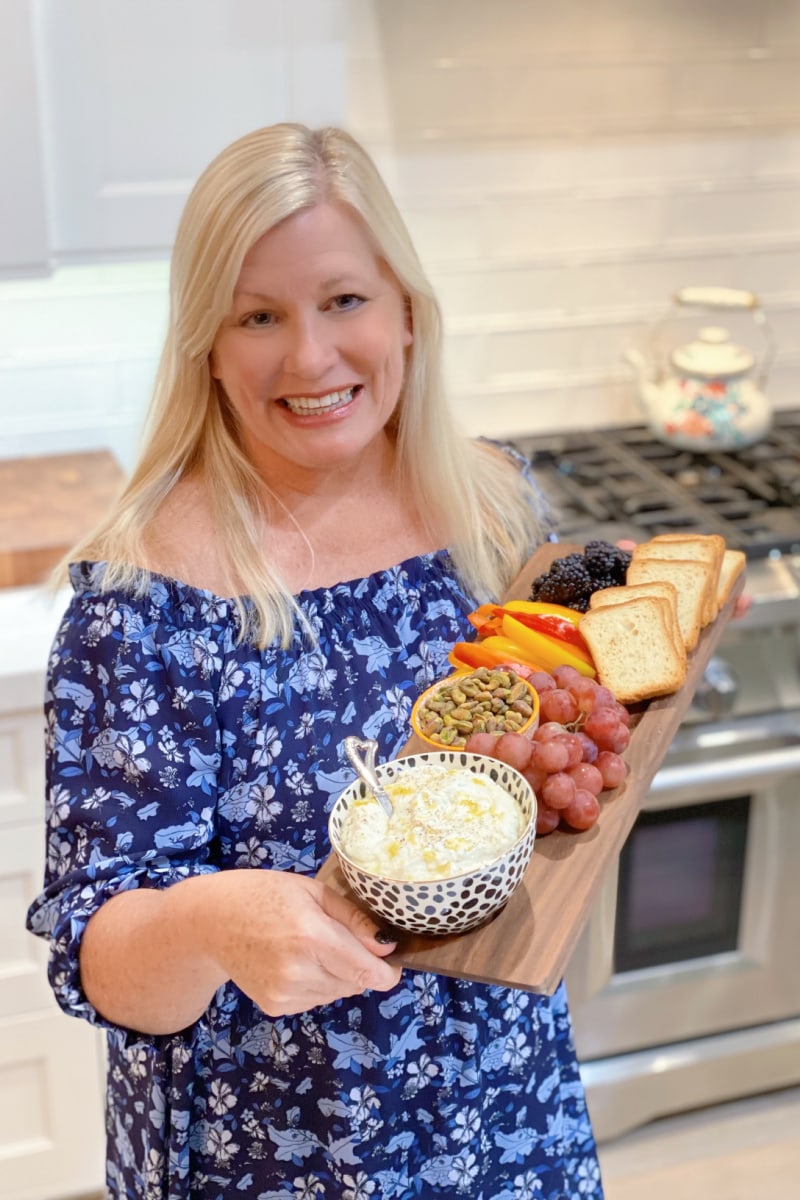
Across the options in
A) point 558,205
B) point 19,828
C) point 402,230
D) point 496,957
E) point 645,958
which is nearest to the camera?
point 496,957

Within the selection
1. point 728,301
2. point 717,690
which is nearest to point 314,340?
point 717,690

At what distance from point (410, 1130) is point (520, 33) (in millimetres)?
1979

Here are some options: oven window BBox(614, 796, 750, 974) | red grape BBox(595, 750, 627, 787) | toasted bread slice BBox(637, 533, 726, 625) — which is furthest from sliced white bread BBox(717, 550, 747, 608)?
oven window BBox(614, 796, 750, 974)

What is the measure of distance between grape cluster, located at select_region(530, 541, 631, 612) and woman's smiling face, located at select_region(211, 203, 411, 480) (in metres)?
0.28

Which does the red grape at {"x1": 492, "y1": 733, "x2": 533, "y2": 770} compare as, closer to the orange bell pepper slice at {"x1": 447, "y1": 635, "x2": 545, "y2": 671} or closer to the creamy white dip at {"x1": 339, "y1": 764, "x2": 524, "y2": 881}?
the creamy white dip at {"x1": 339, "y1": 764, "x2": 524, "y2": 881}

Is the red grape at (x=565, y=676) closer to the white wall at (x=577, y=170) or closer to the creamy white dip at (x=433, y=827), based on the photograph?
the creamy white dip at (x=433, y=827)

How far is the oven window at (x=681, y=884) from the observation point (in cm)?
235

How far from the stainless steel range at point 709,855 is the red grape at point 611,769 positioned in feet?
3.39

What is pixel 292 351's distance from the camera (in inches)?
49.0

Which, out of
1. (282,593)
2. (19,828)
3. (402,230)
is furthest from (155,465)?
(19,828)

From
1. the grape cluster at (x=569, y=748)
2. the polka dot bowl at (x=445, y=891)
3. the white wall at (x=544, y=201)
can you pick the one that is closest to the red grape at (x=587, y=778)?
the grape cluster at (x=569, y=748)

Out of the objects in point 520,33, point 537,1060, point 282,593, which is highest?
point 520,33

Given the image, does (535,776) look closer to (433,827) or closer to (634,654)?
(433,827)

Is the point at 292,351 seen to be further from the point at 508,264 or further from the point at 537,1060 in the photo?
the point at 508,264
